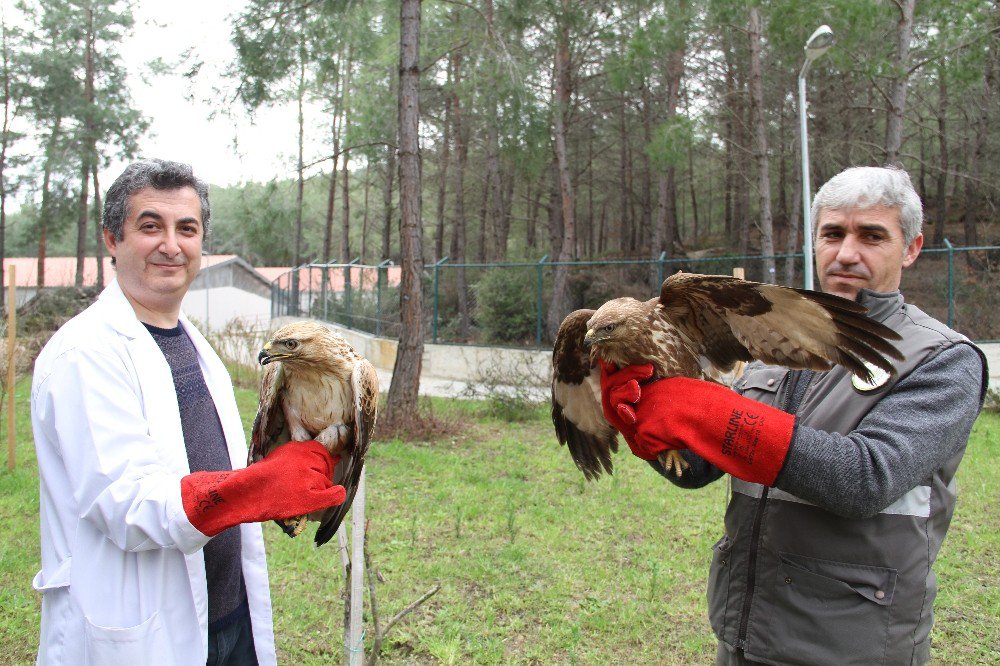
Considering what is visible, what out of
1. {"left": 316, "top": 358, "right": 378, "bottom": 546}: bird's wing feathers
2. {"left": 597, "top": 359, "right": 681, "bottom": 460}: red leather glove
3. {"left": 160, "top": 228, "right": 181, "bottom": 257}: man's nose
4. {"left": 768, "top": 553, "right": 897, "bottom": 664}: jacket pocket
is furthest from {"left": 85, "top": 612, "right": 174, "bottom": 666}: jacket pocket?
{"left": 768, "top": 553, "right": 897, "bottom": 664}: jacket pocket

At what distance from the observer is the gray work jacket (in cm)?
177

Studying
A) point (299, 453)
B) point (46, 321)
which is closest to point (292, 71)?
point (299, 453)

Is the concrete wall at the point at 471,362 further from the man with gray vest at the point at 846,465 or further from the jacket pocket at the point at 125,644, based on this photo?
the jacket pocket at the point at 125,644

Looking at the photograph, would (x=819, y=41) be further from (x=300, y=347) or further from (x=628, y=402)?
(x=300, y=347)

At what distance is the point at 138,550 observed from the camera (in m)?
1.83

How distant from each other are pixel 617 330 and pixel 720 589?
897 mm

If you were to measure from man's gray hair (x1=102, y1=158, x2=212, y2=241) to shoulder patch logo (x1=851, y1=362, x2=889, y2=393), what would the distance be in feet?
7.15

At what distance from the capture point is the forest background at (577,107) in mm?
10383

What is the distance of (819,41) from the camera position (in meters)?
8.51

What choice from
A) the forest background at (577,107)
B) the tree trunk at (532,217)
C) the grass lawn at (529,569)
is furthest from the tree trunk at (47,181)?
the grass lawn at (529,569)

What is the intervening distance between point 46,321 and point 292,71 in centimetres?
1560

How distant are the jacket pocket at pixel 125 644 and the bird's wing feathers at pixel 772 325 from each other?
6.08ft

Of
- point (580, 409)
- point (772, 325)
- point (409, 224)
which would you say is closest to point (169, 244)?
point (580, 409)

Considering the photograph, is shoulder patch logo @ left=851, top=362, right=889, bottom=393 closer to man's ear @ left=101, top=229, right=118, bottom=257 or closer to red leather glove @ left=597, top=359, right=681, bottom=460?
red leather glove @ left=597, top=359, right=681, bottom=460
